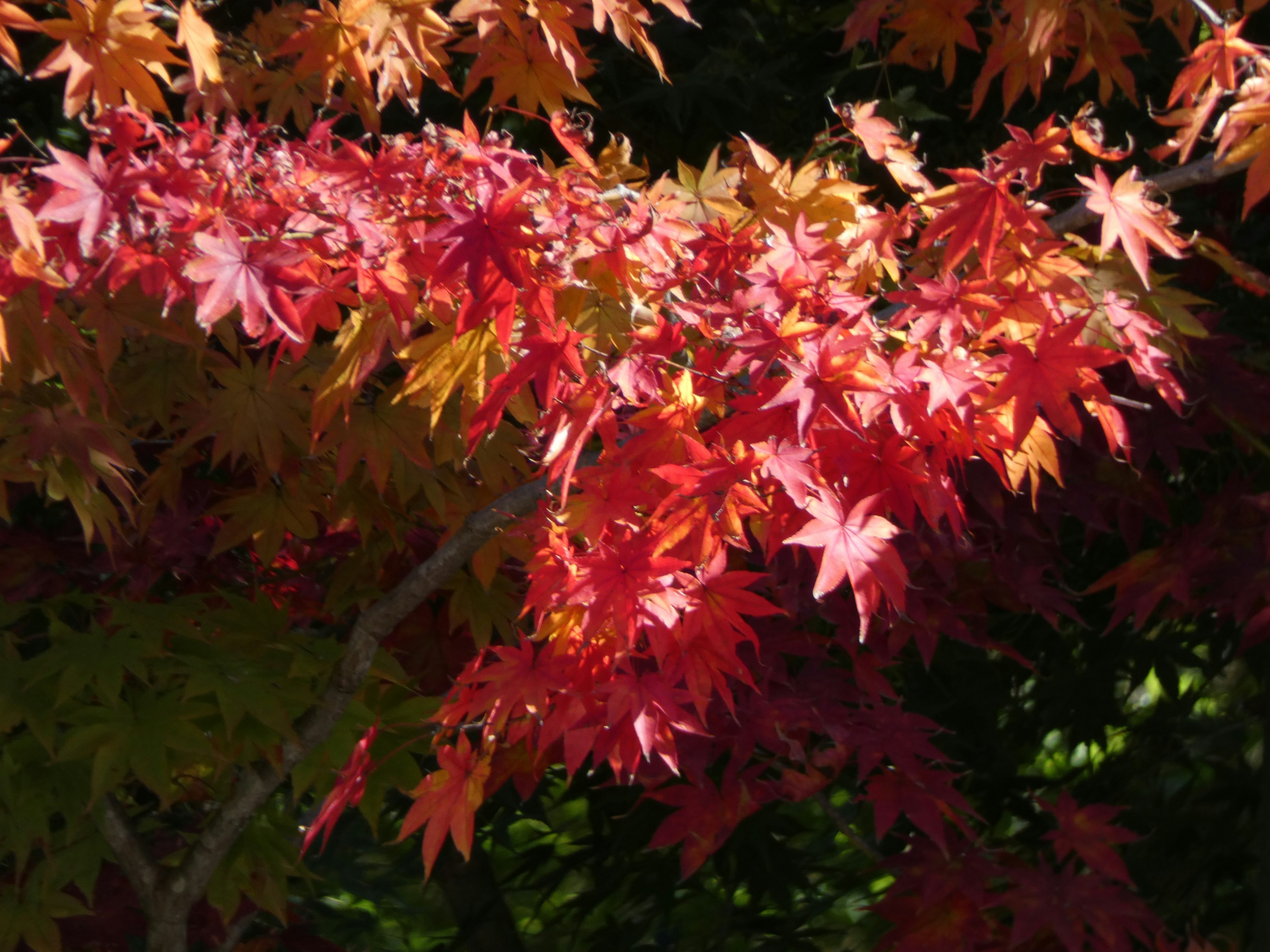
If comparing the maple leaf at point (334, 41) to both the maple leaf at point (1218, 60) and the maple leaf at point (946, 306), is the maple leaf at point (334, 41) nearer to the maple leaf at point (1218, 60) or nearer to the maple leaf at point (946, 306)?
the maple leaf at point (946, 306)

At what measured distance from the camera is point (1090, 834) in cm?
210

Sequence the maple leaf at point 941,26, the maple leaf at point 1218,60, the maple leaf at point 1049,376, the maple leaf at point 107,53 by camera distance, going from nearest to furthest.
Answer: the maple leaf at point 1049,376 → the maple leaf at point 1218,60 → the maple leaf at point 107,53 → the maple leaf at point 941,26

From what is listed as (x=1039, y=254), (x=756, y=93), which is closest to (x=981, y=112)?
(x=756, y=93)

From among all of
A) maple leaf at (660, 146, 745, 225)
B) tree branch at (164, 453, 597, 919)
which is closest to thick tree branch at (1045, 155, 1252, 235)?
maple leaf at (660, 146, 745, 225)

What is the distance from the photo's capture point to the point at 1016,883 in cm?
218

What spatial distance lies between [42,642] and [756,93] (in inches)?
81.6

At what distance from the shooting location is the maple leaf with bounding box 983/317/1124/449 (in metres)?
1.43

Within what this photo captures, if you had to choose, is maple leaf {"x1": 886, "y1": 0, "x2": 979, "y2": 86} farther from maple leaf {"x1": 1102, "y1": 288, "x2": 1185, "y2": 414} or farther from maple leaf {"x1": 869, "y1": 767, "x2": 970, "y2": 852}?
maple leaf {"x1": 869, "y1": 767, "x2": 970, "y2": 852}

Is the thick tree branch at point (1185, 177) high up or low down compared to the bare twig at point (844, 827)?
up

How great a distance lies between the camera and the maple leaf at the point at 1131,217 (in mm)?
1525

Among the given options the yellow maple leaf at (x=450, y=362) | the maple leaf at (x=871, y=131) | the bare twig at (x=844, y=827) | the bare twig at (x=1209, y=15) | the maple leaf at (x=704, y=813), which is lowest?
→ the bare twig at (x=844, y=827)

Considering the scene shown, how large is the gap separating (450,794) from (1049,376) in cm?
110

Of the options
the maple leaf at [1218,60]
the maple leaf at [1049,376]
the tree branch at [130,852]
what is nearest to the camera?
the maple leaf at [1049,376]

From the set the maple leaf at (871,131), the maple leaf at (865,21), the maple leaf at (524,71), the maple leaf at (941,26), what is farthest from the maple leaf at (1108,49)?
the maple leaf at (524,71)
